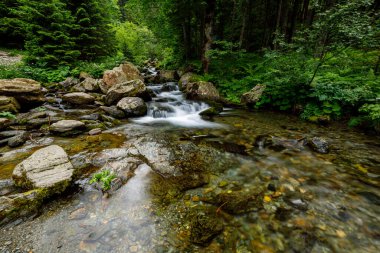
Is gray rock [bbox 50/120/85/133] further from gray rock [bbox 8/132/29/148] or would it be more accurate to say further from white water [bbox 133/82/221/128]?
white water [bbox 133/82/221/128]

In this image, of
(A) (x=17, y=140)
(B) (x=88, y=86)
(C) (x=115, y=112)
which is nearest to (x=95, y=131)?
(A) (x=17, y=140)

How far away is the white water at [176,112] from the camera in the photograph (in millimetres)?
7020

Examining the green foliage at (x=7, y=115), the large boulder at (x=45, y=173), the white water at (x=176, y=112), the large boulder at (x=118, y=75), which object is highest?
the large boulder at (x=118, y=75)

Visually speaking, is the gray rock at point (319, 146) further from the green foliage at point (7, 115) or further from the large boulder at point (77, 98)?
the green foliage at point (7, 115)

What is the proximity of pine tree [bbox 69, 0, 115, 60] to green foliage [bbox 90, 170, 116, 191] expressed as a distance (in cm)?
1142

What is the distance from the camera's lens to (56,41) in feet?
34.8

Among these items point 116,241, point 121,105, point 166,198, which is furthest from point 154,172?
point 121,105

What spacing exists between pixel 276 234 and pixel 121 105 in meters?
6.72

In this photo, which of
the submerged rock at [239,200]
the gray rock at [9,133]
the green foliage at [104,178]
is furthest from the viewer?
the gray rock at [9,133]

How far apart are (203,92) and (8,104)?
7.89 meters

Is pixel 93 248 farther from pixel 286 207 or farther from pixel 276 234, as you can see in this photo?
pixel 286 207

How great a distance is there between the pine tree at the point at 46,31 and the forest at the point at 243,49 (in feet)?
0.15

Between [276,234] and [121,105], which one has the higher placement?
[121,105]

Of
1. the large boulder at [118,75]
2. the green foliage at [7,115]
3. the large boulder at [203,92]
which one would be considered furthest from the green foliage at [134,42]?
the green foliage at [7,115]
